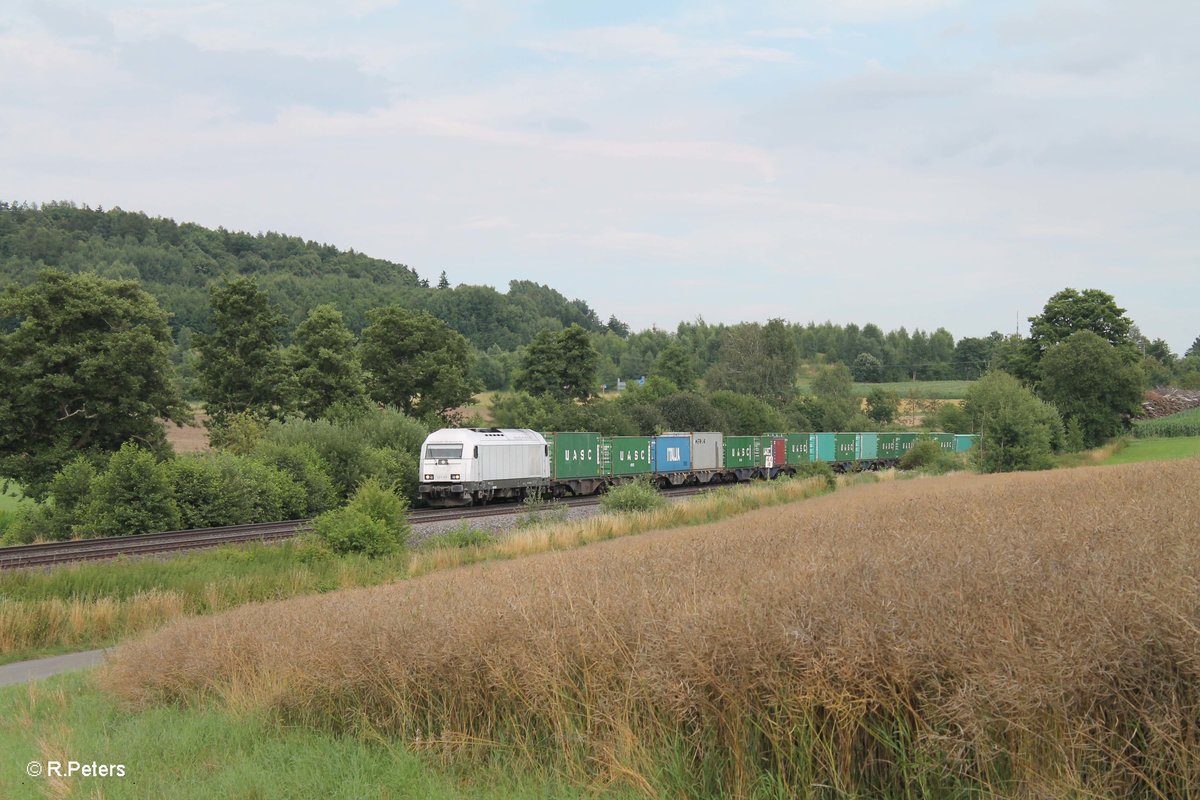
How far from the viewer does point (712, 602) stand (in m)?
6.29

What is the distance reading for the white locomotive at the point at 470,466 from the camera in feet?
142

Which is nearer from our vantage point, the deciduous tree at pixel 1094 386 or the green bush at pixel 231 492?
the green bush at pixel 231 492

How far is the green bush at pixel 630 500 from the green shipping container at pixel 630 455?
16.9 metres

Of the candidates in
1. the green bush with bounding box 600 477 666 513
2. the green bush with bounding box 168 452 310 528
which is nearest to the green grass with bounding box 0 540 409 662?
the green bush with bounding box 168 452 310 528

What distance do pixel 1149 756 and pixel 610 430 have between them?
7939cm

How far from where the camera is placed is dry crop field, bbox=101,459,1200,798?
4566mm

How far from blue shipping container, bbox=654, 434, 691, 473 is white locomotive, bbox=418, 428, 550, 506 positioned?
1279cm

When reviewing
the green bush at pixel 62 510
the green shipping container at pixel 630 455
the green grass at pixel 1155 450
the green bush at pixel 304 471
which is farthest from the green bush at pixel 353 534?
the green grass at pixel 1155 450

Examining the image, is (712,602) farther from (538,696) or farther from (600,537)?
(600,537)

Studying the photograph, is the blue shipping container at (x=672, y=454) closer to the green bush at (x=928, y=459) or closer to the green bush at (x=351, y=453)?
the green bush at (x=351, y=453)

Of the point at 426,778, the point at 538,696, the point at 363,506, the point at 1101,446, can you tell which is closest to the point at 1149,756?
the point at 538,696

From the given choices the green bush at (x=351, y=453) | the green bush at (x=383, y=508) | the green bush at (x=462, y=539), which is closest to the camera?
the green bush at (x=383, y=508)

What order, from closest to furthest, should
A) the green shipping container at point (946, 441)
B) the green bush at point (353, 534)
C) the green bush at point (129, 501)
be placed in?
1. the green bush at point (353, 534)
2. the green bush at point (129, 501)
3. the green shipping container at point (946, 441)

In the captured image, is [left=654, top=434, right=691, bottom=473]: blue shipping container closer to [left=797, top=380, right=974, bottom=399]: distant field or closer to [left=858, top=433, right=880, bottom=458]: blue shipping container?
[left=858, top=433, right=880, bottom=458]: blue shipping container
